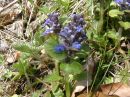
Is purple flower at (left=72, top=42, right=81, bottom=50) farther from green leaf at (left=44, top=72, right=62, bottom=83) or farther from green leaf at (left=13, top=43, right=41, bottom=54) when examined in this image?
green leaf at (left=13, top=43, right=41, bottom=54)

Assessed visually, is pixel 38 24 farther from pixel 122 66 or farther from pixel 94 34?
pixel 122 66

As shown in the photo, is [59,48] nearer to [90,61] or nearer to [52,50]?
[52,50]

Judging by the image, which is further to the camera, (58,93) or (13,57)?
(13,57)

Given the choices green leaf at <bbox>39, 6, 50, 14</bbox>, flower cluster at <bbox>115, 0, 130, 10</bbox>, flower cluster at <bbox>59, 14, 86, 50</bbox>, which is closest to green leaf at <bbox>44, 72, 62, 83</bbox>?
flower cluster at <bbox>59, 14, 86, 50</bbox>

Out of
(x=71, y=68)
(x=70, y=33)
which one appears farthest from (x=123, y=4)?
(x=71, y=68)

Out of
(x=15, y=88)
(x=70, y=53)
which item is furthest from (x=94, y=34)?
(x=15, y=88)
